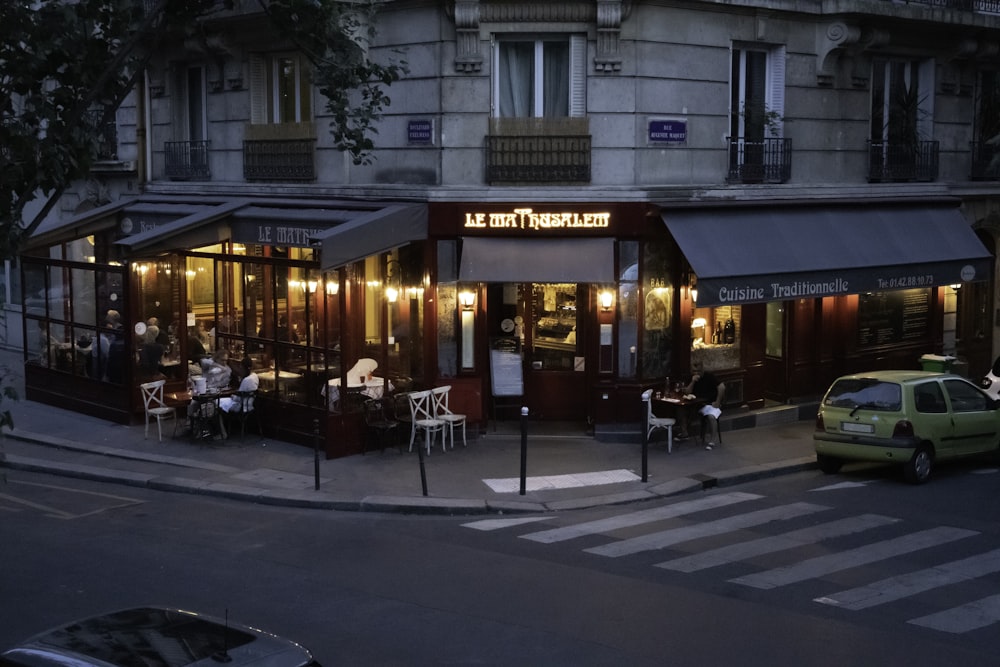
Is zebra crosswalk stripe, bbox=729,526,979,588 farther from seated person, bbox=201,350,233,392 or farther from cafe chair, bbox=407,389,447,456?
seated person, bbox=201,350,233,392

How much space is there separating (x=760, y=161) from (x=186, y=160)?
35.4 ft

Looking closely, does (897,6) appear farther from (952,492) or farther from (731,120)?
(952,492)

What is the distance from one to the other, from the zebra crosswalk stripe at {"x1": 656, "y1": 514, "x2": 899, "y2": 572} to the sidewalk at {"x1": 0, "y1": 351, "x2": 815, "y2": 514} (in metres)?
2.57

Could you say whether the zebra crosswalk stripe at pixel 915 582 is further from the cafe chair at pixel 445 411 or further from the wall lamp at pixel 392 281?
the wall lamp at pixel 392 281

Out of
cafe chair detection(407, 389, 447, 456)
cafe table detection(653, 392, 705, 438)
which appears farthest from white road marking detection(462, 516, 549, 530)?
cafe table detection(653, 392, 705, 438)

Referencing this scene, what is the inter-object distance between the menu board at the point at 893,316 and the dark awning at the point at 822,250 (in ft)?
5.10

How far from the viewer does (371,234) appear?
684 inches

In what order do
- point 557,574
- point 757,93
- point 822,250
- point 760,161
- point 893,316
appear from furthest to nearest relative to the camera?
1. point 893,316
2. point 757,93
3. point 760,161
4. point 822,250
5. point 557,574

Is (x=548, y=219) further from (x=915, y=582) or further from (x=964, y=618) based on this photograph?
(x=964, y=618)

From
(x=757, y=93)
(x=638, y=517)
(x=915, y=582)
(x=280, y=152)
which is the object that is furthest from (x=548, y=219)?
(x=915, y=582)

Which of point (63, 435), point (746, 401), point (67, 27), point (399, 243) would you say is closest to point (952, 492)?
point (746, 401)

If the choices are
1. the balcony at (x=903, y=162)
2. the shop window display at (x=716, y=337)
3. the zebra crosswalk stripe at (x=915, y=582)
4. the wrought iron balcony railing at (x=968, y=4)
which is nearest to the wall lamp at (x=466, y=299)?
the shop window display at (x=716, y=337)

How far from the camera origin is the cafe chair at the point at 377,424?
18.1 meters

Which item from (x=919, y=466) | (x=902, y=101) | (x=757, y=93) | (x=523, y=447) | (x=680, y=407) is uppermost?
(x=902, y=101)
